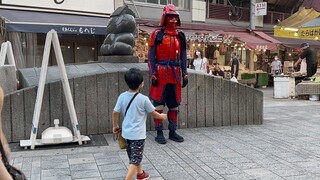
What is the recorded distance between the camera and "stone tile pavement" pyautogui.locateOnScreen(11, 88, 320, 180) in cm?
452

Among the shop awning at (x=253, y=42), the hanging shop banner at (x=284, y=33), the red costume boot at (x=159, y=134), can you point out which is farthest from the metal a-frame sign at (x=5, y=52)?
the shop awning at (x=253, y=42)

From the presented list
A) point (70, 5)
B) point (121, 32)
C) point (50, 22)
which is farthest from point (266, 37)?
point (121, 32)

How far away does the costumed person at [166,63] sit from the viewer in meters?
5.88

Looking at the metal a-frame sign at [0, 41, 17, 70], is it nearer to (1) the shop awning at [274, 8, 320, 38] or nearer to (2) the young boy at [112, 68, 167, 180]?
(2) the young boy at [112, 68, 167, 180]

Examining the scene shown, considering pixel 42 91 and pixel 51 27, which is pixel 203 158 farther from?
pixel 51 27

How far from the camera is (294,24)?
16.7 metres

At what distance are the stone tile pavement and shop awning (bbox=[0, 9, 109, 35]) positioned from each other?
7682 millimetres

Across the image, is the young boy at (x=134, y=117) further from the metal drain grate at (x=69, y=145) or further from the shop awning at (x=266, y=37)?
the shop awning at (x=266, y=37)

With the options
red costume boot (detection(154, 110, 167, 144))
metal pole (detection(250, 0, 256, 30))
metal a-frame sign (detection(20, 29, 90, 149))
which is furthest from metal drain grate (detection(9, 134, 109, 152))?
metal pole (detection(250, 0, 256, 30))

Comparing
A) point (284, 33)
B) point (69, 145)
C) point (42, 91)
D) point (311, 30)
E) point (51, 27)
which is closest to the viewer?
point (42, 91)

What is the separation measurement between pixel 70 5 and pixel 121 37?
27.4 ft

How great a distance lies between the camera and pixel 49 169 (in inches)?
185

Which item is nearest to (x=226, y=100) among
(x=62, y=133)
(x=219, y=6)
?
(x=62, y=133)

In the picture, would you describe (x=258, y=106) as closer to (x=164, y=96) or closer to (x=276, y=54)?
(x=164, y=96)
